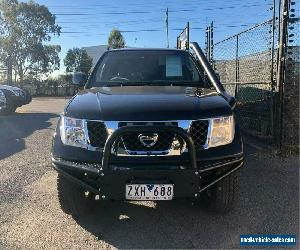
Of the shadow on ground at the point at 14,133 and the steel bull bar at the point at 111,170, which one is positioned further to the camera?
the shadow on ground at the point at 14,133

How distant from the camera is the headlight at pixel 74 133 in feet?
11.5

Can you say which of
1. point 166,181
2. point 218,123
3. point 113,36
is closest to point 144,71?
point 218,123

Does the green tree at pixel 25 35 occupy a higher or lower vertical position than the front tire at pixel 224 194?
higher

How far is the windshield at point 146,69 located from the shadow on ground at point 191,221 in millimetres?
1441

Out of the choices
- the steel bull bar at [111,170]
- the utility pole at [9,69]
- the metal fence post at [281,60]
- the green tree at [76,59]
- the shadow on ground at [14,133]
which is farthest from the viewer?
the green tree at [76,59]

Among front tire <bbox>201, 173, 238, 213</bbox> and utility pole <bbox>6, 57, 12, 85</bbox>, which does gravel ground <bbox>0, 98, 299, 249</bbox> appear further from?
utility pole <bbox>6, 57, 12, 85</bbox>

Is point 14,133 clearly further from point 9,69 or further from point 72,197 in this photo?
point 9,69

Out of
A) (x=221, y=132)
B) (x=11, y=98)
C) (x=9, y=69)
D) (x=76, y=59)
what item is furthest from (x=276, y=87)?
(x=76, y=59)

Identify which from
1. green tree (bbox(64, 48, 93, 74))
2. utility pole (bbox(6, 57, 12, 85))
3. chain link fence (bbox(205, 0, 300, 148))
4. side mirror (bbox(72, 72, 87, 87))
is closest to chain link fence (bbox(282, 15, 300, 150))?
chain link fence (bbox(205, 0, 300, 148))

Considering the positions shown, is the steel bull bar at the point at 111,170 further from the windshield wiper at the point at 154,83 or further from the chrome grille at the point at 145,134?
the windshield wiper at the point at 154,83

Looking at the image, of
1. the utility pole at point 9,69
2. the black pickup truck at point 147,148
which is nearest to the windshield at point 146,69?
the black pickup truck at point 147,148

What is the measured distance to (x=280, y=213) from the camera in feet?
13.6

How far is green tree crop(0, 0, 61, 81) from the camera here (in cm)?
5169

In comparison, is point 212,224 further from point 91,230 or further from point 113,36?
point 113,36
